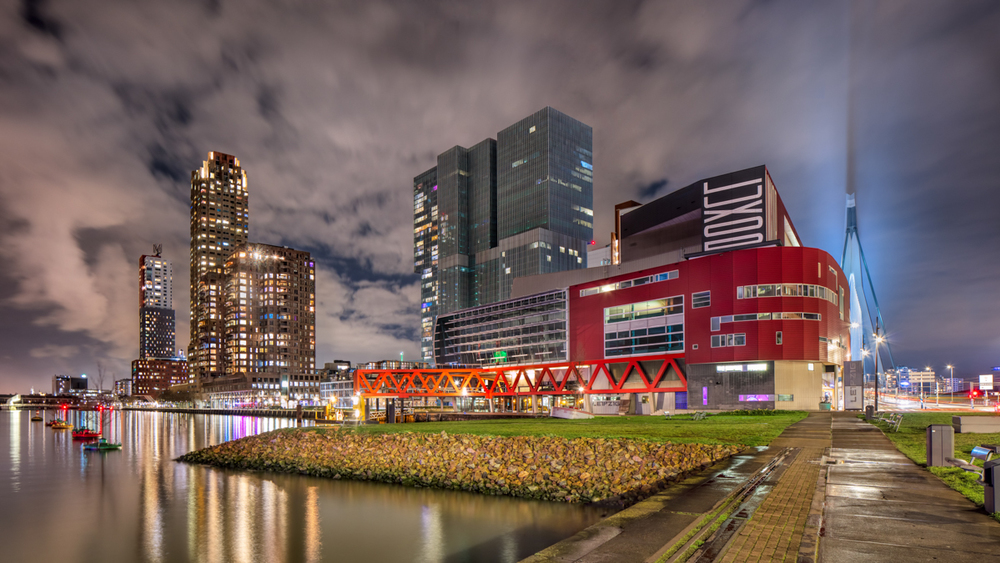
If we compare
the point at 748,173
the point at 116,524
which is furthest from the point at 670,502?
the point at 748,173

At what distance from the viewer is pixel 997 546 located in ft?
35.9

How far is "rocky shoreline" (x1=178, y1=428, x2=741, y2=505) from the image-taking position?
27656 millimetres

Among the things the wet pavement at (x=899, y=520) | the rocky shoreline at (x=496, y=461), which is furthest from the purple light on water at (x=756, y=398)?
the wet pavement at (x=899, y=520)

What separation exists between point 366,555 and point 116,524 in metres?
18.1

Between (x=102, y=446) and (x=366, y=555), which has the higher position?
(x=366, y=555)

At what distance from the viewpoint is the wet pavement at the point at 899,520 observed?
419 inches

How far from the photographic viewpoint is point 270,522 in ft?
94.5

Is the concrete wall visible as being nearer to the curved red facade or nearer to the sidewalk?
the curved red facade

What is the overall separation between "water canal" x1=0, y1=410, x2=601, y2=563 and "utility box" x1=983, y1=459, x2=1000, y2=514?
558 inches

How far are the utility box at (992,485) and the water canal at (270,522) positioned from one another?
14.2 m

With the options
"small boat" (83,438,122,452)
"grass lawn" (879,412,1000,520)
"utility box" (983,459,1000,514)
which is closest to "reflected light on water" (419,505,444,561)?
"utility box" (983,459,1000,514)

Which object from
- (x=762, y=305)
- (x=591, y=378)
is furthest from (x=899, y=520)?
(x=591, y=378)

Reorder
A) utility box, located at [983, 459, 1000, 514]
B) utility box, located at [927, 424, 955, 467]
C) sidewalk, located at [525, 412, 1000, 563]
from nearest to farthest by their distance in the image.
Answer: sidewalk, located at [525, 412, 1000, 563], utility box, located at [983, 459, 1000, 514], utility box, located at [927, 424, 955, 467]

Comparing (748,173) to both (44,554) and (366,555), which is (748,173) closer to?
(366,555)
